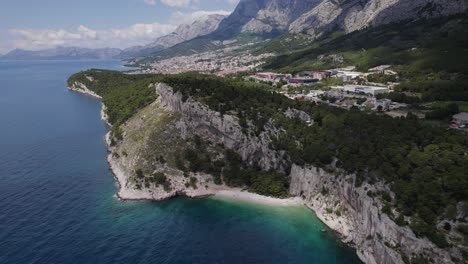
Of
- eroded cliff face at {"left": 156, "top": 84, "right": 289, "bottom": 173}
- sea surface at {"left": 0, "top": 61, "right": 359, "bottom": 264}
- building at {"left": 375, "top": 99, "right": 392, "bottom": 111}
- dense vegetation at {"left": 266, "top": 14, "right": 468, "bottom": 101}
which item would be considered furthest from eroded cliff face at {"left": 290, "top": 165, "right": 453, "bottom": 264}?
dense vegetation at {"left": 266, "top": 14, "right": 468, "bottom": 101}

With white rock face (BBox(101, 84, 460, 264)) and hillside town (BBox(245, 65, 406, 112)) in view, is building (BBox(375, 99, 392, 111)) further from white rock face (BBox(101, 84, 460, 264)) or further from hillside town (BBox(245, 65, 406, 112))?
white rock face (BBox(101, 84, 460, 264))

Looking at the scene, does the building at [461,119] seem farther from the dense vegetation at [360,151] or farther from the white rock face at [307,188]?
the white rock face at [307,188]

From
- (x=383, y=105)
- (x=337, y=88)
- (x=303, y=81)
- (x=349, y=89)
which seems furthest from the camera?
(x=303, y=81)

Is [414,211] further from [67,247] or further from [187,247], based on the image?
[67,247]

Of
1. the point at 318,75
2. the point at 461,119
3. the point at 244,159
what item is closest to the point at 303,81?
the point at 318,75

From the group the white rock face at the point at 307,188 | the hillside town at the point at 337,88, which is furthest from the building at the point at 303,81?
the white rock face at the point at 307,188

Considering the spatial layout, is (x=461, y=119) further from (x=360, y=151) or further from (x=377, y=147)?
(x=360, y=151)

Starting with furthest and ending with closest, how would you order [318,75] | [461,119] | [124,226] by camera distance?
[318,75]
[461,119]
[124,226]
